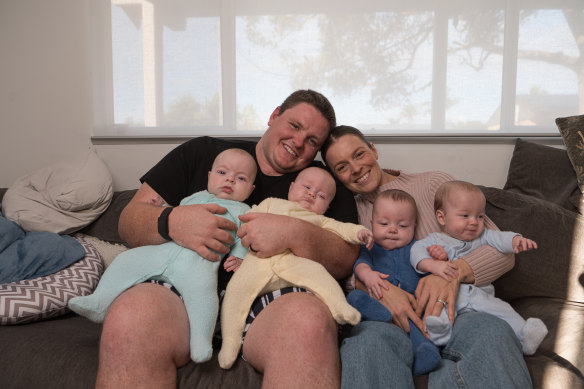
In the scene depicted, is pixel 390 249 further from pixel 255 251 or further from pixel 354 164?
pixel 255 251

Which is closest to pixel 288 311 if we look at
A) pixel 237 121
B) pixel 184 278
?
pixel 184 278

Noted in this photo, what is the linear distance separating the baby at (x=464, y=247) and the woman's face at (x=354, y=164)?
11.0 inches

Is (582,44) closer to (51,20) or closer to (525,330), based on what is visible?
(525,330)

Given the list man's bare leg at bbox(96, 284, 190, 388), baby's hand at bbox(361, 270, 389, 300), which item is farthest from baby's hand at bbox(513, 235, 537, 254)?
man's bare leg at bbox(96, 284, 190, 388)

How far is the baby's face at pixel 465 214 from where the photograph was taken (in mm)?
1393

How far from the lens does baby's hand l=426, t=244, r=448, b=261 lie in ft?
4.36

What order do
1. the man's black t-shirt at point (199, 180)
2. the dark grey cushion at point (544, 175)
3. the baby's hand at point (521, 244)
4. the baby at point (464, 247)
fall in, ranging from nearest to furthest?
1. the baby at point (464, 247)
2. the baby's hand at point (521, 244)
3. the man's black t-shirt at point (199, 180)
4. the dark grey cushion at point (544, 175)

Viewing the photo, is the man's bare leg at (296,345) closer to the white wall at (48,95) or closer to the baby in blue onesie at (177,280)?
the baby in blue onesie at (177,280)

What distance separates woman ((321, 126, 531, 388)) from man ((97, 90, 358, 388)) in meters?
0.08

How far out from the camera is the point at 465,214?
140 cm

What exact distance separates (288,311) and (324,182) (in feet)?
1.82

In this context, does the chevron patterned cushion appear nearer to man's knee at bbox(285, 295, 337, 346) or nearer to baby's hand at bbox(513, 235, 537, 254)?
man's knee at bbox(285, 295, 337, 346)

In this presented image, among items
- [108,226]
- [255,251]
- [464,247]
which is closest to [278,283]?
[255,251]

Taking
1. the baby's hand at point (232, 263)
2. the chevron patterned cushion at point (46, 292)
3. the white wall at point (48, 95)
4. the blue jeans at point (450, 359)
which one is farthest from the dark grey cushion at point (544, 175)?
the chevron patterned cushion at point (46, 292)
